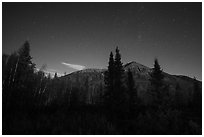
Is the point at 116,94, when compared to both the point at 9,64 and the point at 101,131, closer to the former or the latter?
the point at 101,131

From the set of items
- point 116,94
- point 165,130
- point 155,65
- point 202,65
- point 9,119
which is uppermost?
point 155,65

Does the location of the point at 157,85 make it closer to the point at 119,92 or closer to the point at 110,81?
the point at 119,92

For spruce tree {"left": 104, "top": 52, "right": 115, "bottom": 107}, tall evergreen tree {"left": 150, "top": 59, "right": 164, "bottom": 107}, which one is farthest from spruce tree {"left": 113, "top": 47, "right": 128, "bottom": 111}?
tall evergreen tree {"left": 150, "top": 59, "right": 164, "bottom": 107}

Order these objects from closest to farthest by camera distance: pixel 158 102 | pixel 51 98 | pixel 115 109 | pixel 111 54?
pixel 115 109
pixel 111 54
pixel 158 102
pixel 51 98

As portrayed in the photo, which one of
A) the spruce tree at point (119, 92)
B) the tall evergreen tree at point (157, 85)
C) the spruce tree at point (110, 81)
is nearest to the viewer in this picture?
the spruce tree at point (119, 92)

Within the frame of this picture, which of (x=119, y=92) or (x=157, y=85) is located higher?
(x=157, y=85)

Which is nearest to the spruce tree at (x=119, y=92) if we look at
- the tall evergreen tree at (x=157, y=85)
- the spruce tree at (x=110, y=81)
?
the spruce tree at (x=110, y=81)

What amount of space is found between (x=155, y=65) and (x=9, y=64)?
2336cm

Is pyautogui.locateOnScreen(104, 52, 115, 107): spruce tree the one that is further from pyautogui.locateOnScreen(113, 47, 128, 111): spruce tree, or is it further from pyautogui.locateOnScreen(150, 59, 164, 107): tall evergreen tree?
pyautogui.locateOnScreen(150, 59, 164, 107): tall evergreen tree

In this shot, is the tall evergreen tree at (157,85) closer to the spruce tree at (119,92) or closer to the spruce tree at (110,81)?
the spruce tree at (119,92)

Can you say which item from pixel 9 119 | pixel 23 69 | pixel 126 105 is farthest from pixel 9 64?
pixel 126 105

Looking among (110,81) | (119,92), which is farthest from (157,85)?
(110,81)

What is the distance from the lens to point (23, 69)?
→ 19.0m

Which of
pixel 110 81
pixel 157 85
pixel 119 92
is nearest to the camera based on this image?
pixel 119 92
